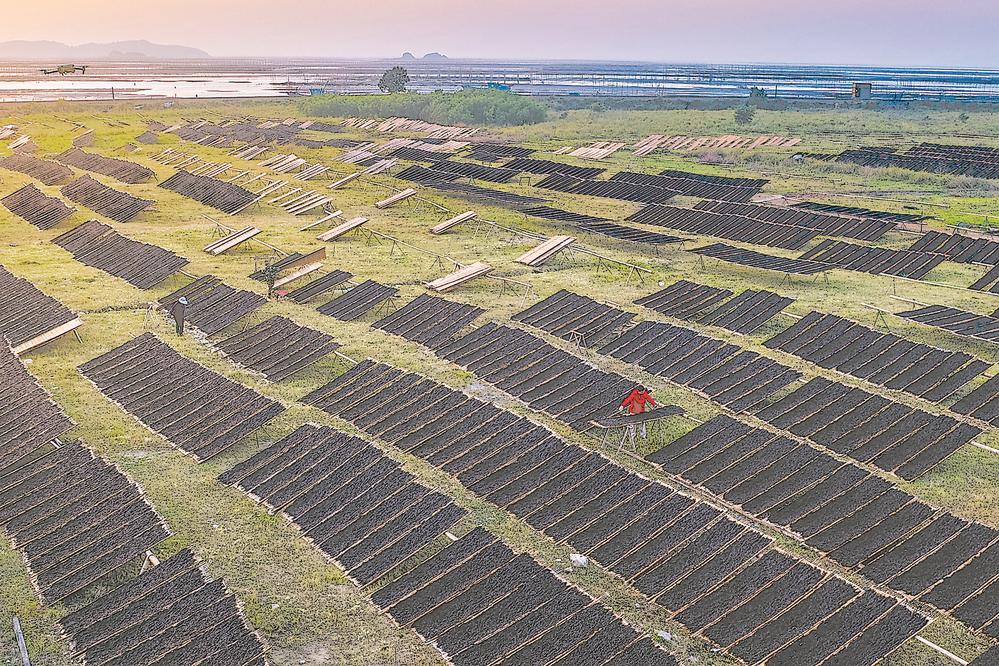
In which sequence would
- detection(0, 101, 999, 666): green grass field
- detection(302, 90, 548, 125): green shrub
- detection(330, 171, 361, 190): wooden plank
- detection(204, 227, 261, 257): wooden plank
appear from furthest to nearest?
detection(302, 90, 548, 125): green shrub → detection(330, 171, 361, 190): wooden plank → detection(204, 227, 261, 257): wooden plank → detection(0, 101, 999, 666): green grass field

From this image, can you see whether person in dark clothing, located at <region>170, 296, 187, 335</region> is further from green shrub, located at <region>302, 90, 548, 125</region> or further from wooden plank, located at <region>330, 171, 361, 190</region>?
green shrub, located at <region>302, 90, 548, 125</region>

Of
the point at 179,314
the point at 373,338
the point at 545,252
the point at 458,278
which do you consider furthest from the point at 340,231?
the point at 373,338

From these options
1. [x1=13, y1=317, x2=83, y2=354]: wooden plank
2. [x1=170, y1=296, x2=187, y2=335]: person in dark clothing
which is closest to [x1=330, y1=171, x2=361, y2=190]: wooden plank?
[x1=170, y1=296, x2=187, y2=335]: person in dark clothing

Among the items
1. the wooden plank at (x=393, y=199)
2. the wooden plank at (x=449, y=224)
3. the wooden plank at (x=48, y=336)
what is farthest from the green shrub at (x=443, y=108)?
the wooden plank at (x=48, y=336)

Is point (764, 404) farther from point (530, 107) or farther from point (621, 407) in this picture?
point (530, 107)

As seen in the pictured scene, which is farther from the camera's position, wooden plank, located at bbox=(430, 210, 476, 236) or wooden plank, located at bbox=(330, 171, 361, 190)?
wooden plank, located at bbox=(330, 171, 361, 190)

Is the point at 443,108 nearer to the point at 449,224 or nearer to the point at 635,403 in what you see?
the point at 449,224

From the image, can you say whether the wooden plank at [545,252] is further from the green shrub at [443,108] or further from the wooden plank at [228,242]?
the green shrub at [443,108]

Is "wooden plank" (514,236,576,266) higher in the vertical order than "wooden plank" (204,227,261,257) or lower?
higher
